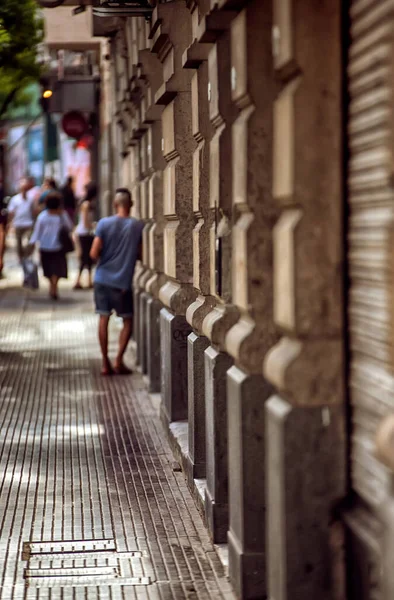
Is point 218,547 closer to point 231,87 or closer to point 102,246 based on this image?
point 231,87

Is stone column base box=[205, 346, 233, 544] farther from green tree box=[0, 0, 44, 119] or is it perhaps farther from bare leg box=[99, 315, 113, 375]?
green tree box=[0, 0, 44, 119]

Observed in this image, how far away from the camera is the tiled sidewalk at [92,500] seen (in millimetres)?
6820

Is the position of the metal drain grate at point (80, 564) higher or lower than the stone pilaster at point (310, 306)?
lower

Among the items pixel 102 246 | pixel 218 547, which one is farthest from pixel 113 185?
pixel 218 547

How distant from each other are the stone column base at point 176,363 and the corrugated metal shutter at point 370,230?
5.10 metres

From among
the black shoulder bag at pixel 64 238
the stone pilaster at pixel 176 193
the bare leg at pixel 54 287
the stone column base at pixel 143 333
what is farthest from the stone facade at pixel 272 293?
the bare leg at pixel 54 287

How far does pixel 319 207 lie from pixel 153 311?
25.2 ft

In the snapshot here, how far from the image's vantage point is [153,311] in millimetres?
12930

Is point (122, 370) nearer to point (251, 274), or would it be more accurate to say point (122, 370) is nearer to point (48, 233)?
Answer: point (251, 274)

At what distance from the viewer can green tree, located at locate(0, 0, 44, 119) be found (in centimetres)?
1592

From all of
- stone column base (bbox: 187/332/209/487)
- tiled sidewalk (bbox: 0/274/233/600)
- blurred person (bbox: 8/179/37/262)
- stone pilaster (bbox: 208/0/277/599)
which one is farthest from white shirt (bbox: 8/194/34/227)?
stone pilaster (bbox: 208/0/277/599)

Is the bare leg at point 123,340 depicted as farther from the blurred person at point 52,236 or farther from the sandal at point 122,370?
the blurred person at point 52,236

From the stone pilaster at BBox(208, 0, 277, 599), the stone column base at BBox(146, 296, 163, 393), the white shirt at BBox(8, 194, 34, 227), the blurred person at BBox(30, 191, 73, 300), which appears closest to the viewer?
the stone pilaster at BBox(208, 0, 277, 599)

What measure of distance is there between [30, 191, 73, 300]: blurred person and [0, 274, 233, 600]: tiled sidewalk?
8660mm
